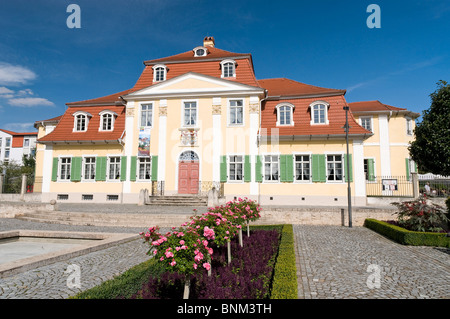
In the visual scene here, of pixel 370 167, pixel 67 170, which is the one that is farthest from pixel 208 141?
pixel 370 167

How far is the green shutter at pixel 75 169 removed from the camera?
832 inches

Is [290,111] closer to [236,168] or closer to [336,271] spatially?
[236,168]

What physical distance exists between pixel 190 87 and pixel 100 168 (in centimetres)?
917

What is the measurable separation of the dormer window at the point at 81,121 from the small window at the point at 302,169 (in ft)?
54.2

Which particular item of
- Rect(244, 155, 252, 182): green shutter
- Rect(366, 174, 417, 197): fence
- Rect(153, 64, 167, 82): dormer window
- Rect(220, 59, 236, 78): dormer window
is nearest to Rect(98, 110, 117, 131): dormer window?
Rect(153, 64, 167, 82): dormer window

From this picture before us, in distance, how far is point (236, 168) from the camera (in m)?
19.6

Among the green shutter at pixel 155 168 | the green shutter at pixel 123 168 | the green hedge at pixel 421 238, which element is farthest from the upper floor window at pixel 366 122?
the green shutter at pixel 123 168

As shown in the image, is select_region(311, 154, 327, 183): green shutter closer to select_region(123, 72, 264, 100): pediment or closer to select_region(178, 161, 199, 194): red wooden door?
select_region(123, 72, 264, 100): pediment

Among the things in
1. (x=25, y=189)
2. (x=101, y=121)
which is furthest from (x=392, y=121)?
(x=25, y=189)

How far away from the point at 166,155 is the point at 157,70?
698cm

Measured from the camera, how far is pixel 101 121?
71.7 ft

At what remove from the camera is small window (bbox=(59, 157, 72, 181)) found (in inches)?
850
